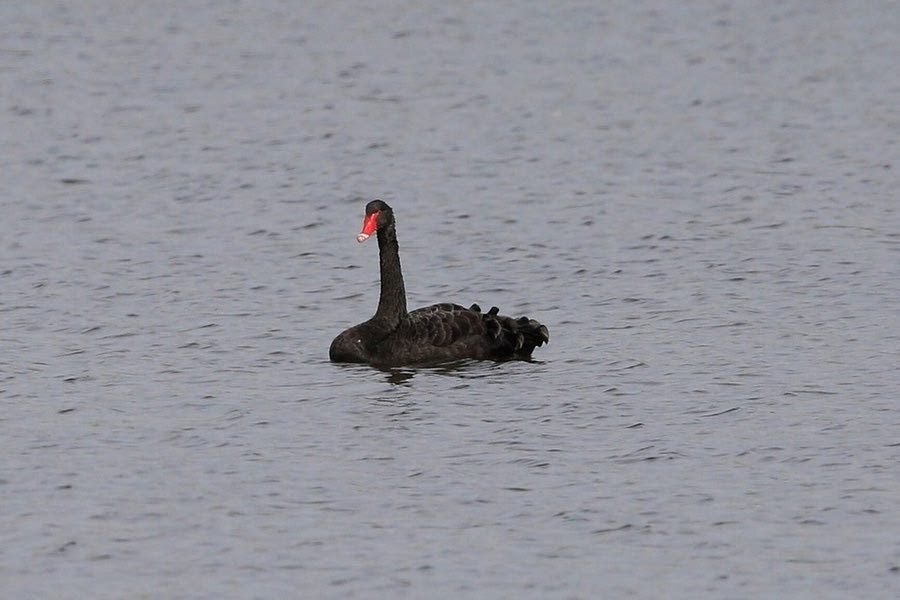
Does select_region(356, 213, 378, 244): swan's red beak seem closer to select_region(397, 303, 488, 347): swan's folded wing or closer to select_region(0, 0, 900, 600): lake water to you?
select_region(397, 303, 488, 347): swan's folded wing

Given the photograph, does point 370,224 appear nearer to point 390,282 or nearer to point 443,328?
point 390,282

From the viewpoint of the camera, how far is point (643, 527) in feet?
33.5

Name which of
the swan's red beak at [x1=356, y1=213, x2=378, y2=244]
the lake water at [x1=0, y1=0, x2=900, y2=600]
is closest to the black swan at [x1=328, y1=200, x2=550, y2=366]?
the swan's red beak at [x1=356, y1=213, x2=378, y2=244]

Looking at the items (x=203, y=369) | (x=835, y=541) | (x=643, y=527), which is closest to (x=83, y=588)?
(x=643, y=527)

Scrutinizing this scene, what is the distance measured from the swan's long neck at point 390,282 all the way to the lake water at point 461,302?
2.20 feet

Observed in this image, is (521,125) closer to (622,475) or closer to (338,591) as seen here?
(622,475)

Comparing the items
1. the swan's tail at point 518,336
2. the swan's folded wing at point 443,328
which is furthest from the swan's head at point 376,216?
the swan's tail at point 518,336

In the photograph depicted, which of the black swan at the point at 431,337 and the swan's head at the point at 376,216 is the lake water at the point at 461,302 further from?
the swan's head at the point at 376,216

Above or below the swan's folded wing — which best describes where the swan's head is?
above

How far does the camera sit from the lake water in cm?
1002

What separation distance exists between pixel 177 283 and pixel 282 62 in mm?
13872

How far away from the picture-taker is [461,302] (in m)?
17.0

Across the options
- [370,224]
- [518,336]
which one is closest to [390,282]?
[370,224]

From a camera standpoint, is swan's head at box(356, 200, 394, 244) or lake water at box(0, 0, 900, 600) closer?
lake water at box(0, 0, 900, 600)
